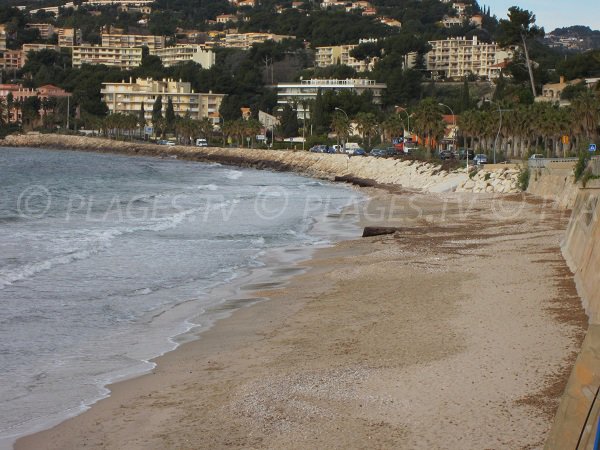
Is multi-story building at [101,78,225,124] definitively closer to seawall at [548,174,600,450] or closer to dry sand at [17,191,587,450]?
seawall at [548,174,600,450]

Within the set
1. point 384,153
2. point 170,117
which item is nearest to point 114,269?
point 384,153

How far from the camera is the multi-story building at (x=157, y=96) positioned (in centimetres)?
17388

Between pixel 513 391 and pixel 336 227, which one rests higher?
pixel 513 391

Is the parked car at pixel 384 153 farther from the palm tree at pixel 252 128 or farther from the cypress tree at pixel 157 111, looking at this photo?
the cypress tree at pixel 157 111

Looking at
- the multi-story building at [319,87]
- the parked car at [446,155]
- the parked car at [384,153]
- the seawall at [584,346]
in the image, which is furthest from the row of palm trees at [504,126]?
the seawall at [584,346]

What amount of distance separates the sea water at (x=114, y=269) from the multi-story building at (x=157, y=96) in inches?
4331

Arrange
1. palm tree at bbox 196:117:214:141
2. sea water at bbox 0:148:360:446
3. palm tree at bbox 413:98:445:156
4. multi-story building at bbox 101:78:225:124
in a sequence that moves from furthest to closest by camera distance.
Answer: multi-story building at bbox 101:78:225:124 → palm tree at bbox 196:117:214:141 → palm tree at bbox 413:98:445:156 → sea water at bbox 0:148:360:446

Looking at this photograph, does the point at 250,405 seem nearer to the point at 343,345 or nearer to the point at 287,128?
the point at 343,345

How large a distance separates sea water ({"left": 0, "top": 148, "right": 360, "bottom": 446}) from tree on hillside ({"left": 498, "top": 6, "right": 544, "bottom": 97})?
4369 cm

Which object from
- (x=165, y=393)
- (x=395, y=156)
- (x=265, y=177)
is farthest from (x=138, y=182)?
(x=165, y=393)

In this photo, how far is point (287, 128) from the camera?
139 meters

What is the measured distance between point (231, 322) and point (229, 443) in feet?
26.2

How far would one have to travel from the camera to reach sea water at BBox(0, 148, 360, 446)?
1502 cm

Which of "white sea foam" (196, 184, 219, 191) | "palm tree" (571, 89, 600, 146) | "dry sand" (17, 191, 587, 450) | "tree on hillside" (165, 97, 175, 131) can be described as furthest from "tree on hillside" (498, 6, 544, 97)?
"dry sand" (17, 191, 587, 450)
